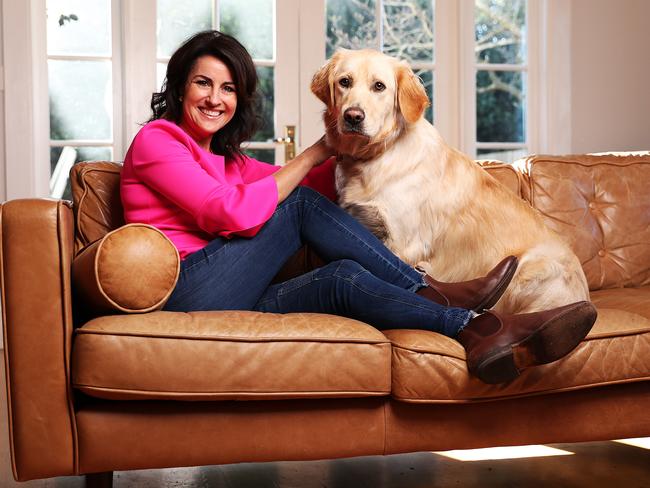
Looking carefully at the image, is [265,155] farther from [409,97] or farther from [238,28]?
[409,97]

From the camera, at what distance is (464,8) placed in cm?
436

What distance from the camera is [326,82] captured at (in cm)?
225

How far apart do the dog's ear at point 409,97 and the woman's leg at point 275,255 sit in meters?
0.36

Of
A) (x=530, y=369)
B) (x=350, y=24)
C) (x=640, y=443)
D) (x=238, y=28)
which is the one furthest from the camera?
(x=350, y=24)

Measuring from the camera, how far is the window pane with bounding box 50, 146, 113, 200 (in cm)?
393

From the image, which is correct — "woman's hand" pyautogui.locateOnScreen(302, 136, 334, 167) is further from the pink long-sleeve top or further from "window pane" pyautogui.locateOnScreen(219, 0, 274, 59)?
"window pane" pyautogui.locateOnScreen(219, 0, 274, 59)

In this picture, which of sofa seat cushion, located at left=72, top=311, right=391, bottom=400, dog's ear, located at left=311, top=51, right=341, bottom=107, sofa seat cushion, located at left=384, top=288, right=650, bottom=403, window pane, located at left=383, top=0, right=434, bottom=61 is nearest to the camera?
sofa seat cushion, located at left=72, top=311, right=391, bottom=400

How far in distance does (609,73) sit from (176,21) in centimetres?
243

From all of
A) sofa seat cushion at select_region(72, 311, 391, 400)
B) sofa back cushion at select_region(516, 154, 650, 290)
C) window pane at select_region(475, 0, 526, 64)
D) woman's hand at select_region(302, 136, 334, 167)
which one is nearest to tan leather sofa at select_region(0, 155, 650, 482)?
sofa seat cushion at select_region(72, 311, 391, 400)

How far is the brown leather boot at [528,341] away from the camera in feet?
5.48

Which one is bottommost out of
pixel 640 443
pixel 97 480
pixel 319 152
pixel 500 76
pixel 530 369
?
pixel 640 443

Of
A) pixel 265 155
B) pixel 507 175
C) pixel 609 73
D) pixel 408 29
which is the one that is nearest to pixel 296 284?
pixel 507 175

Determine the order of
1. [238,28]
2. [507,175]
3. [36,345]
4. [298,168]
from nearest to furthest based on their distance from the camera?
→ [36,345]
[298,168]
[507,175]
[238,28]

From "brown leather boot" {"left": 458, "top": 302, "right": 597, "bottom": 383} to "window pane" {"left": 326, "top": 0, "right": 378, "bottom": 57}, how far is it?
2770mm
